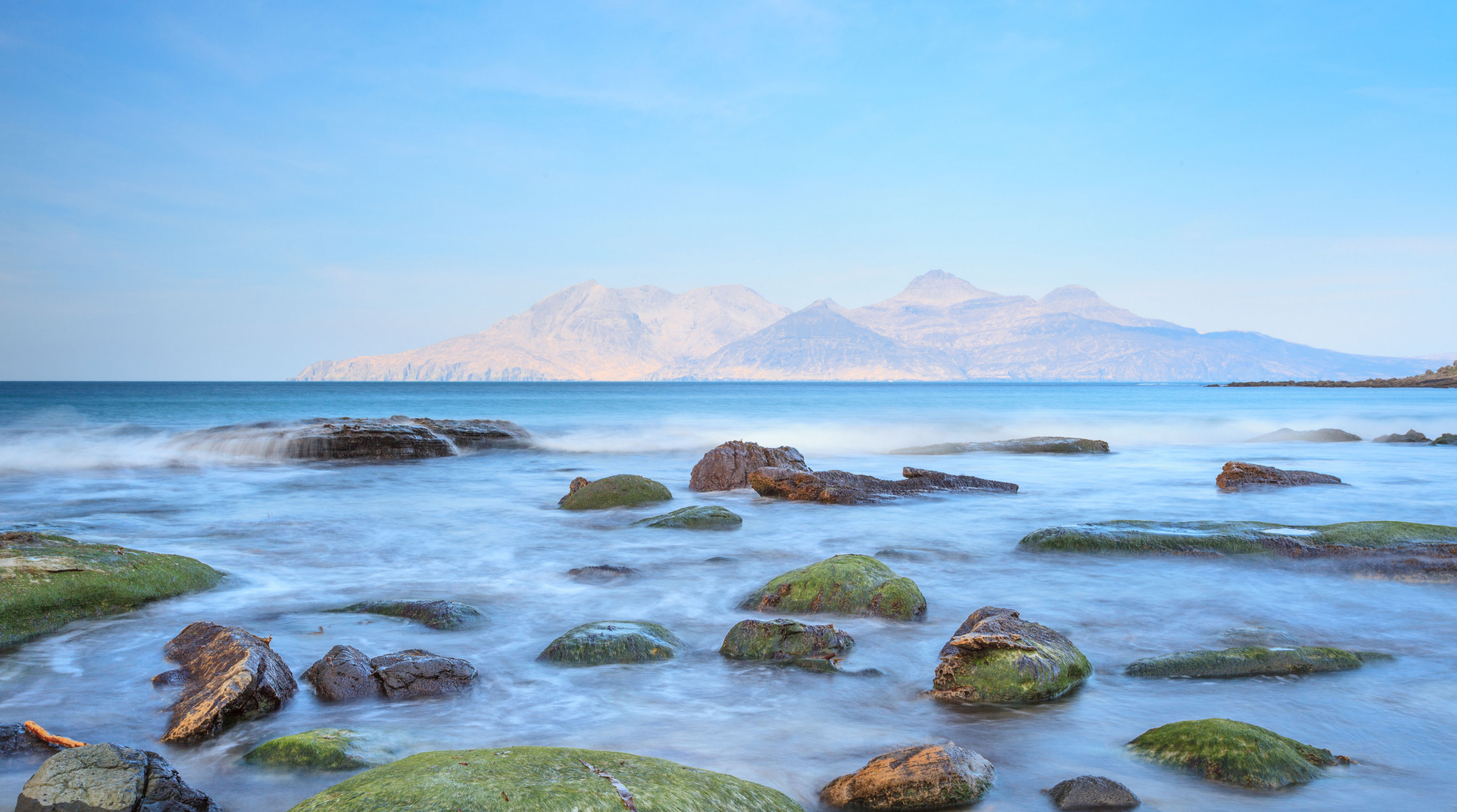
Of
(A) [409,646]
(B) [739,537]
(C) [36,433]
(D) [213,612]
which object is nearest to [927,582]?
(B) [739,537]

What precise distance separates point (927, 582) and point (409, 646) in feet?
14.6

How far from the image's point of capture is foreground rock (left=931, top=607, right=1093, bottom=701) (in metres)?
4.44

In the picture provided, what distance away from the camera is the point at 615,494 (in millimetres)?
11812

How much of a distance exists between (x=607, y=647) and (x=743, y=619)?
4.48 feet

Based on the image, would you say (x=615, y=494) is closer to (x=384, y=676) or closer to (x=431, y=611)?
(x=431, y=611)

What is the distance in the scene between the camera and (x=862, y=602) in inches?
242

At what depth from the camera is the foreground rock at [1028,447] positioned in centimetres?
1950

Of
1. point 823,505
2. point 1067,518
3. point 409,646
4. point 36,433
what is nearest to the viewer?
point 409,646

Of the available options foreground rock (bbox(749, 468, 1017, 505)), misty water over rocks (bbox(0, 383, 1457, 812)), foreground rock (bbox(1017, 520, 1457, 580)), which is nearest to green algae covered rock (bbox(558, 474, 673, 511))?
misty water over rocks (bbox(0, 383, 1457, 812))

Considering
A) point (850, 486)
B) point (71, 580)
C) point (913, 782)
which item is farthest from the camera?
point (850, 486)

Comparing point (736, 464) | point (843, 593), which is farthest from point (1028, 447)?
point (843, 593)

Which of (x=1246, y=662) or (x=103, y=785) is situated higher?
(x=103, y=785)

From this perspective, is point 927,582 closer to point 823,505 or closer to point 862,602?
point 862,602

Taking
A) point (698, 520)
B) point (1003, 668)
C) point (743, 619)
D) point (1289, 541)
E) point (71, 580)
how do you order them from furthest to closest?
point (698, 520) → point (1289, 541) → point (743, 619) → point (71, 580) → point (1003, 668)
